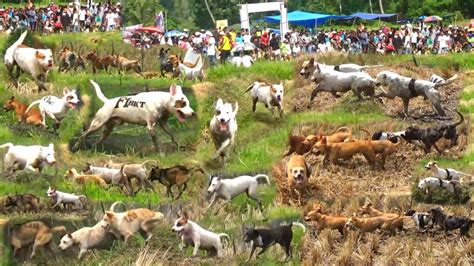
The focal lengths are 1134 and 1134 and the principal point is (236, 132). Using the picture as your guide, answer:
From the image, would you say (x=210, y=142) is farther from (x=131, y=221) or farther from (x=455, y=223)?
(x=455, y=223)

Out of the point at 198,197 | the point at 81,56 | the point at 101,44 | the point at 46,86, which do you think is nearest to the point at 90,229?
the point at 198,197

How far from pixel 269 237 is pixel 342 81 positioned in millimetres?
10093

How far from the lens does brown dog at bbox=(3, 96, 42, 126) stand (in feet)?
99.2

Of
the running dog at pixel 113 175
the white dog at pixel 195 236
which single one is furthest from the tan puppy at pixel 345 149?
the white dog at pixel 195 236

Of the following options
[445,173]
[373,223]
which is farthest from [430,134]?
[373,223]

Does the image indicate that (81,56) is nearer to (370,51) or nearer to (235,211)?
(370,51)

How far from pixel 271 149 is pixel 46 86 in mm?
7130

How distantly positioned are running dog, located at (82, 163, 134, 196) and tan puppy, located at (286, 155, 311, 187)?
368 cm

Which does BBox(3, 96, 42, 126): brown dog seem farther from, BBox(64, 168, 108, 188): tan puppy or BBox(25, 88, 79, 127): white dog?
BBox(64, 168, 108, 188): tan puppy

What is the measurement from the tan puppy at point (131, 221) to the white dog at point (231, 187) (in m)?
2.18

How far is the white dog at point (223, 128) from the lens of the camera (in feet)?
90.8

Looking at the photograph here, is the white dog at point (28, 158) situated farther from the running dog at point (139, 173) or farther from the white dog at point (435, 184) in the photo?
the white dog at point (435, 184)

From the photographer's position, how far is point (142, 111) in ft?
94.1

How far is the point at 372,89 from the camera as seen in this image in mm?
A: 32188
